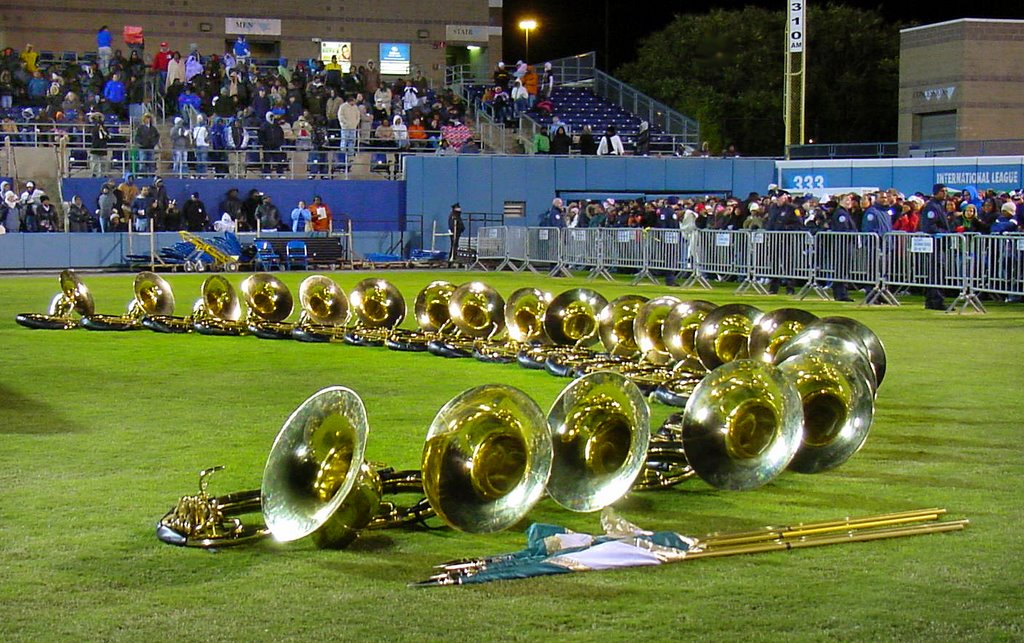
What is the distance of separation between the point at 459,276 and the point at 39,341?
15.6 meters

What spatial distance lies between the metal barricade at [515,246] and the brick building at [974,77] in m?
26.5

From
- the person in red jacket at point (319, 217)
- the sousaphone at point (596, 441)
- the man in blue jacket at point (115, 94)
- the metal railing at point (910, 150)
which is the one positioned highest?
the man in blue jacket at point (115, 94)

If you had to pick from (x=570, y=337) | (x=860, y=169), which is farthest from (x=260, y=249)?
(x=570, y=337)

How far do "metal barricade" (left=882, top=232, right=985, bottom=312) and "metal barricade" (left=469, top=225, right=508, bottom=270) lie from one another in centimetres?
1386

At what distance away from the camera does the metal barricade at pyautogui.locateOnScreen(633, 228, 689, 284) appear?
91.3 feet

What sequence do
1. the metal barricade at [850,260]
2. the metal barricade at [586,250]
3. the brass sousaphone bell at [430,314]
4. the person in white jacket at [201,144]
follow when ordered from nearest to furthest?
the brass sousaphone bell at [430,314] → the metal barricade at [850,260] → the metal barricade at [586,250] → the person in white jacket at [201,144]

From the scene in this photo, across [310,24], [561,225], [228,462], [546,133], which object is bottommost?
[228,462]

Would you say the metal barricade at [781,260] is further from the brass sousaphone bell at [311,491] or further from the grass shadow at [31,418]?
the brass sousaphone bell at [311,491]

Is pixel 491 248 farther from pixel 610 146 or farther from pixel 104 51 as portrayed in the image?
pixel 104 51

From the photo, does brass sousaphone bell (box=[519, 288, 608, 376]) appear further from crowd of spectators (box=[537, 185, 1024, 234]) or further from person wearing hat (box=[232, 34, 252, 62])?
person wearing hat (box=[232, 34, 252, 62])

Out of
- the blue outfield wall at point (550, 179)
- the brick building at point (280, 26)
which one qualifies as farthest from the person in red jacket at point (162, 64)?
the blue outfield wall at point (550, 179)

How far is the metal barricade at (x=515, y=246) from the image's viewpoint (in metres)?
34.1

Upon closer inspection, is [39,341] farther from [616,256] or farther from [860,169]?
[860,169]

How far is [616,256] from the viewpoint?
29.8 metres
